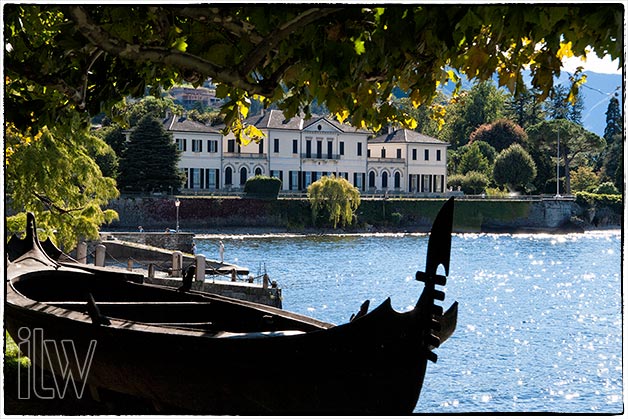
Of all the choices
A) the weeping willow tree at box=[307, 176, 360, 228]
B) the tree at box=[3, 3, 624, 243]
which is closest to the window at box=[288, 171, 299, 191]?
the weeping willow tree at box=[307, 176, 360, 228]

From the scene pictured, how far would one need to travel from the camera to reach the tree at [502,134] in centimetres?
8719

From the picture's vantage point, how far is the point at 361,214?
70.2 m

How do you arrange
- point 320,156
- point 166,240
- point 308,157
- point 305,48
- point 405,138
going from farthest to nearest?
point 405,138 → point 320,156 → point 308,157 → point 166,240 → point 305,48

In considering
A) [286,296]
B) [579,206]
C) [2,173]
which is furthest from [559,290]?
[579,206]

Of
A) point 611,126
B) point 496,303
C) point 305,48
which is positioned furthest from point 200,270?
point 611,126

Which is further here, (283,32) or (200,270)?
(200,270)

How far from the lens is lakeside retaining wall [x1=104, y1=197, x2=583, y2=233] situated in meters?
Result: 62.7

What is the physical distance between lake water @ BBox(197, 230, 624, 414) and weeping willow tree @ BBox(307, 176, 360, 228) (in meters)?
4.98

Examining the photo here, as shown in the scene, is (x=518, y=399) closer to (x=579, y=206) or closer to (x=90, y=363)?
(x=90, y=363)

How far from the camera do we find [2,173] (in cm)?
535

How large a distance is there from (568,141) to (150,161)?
34274 millimetres

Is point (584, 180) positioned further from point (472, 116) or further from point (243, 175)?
point (243, 175)

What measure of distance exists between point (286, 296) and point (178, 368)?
73.8ft

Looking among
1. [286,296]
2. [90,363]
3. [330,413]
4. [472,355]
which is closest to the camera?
[330,413]
